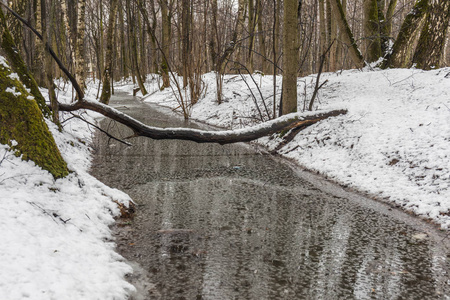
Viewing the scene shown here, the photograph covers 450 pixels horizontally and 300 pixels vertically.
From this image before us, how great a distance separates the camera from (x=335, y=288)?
264cm

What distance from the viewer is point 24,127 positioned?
3137 millimetres

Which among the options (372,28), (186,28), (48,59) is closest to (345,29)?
(372,28)

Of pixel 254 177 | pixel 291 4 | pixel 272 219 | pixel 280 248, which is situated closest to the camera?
pixel 280 248

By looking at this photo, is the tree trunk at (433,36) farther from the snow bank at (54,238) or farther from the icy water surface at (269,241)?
the snow bank at (54,238)

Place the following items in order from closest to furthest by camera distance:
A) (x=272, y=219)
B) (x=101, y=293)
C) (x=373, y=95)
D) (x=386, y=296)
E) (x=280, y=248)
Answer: (x=101, y=293)
(x=386, y=296)
(x=280, y=248)
(x=272, y=219)
(x=373, y=95)

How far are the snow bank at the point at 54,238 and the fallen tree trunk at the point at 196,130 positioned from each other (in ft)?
7.03

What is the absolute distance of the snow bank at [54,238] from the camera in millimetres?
2061

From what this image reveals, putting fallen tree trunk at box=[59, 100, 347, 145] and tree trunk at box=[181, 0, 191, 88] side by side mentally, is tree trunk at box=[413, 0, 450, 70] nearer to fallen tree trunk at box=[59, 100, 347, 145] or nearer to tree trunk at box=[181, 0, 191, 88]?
fallen tree trunk at box=[59, 100, 347, 145]

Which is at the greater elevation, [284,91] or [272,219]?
[284,91]

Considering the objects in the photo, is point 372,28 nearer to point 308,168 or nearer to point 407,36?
point 407,36

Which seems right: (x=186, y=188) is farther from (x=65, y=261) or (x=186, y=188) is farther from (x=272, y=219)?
(x=65, y=261)

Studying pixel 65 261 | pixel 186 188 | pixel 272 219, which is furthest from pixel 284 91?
pixel 65 261

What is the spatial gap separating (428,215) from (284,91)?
3991 millimetres

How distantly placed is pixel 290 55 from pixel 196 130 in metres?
2.66
